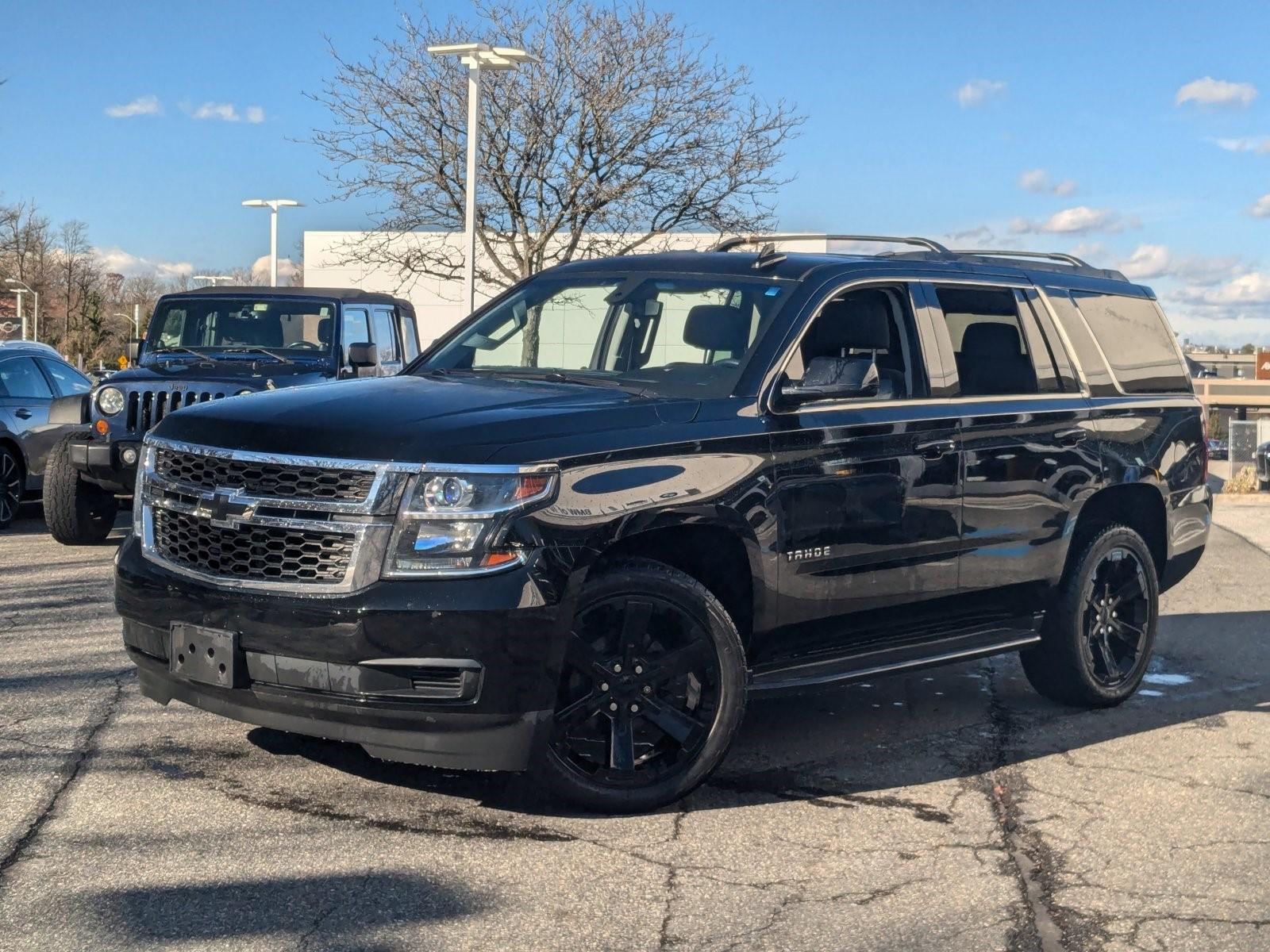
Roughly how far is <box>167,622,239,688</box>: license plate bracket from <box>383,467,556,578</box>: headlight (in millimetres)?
578

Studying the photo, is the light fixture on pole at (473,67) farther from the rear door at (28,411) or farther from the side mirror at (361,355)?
the side mirror at (361,355)

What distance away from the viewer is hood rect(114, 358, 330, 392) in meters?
11.3

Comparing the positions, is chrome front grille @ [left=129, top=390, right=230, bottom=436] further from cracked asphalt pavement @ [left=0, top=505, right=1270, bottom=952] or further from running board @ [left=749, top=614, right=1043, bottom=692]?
running board @ [left=749, top=614, right=1043, bottom=692]

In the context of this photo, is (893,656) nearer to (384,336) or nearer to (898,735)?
(898,735)

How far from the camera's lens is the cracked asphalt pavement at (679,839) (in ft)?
13.4

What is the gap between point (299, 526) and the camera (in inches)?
185

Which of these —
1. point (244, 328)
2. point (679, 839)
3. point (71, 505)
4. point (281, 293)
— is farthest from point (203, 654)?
point (281, 293)

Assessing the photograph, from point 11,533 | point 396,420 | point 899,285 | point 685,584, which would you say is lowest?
point 11,533

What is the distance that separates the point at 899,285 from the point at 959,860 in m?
2.42

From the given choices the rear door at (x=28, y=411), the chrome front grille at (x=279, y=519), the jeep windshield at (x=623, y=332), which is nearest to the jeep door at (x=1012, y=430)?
the jeep windshield at (x=623, y=332)

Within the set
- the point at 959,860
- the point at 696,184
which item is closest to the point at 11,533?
the point at 959,860

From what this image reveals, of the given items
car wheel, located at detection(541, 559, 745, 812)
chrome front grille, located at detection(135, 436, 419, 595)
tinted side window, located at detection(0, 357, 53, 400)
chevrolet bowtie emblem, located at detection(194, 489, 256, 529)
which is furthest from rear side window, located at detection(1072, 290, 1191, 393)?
tinted side window, located at detection(0, 357, 53, 400)

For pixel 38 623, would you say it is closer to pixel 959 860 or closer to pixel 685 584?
pixel 685 584

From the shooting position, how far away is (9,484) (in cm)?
1305
